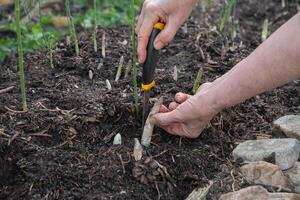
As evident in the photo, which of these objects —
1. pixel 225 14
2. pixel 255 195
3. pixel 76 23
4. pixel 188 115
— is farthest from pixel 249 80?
pixel 76 23

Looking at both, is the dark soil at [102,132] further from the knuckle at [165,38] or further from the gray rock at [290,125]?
the knuckle at [165,38]

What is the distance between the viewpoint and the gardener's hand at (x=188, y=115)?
154 centimetres

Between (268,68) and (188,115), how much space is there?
304mm

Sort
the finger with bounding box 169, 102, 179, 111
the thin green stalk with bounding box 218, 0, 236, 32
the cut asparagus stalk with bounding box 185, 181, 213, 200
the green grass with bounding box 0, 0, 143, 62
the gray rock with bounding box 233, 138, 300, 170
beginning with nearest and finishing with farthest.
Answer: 1. the cut asparagus stalk with bounding box 185, 181, 213, 200
2. the gray rock with bounding box 233, 138, 300, 170
3. the finger with bounding box 169, 102, 179, 111
4. the thin green stalk with bounding box 218, 0, 236, 32
5. the green grass with bounding box 0, 0, 143, 62

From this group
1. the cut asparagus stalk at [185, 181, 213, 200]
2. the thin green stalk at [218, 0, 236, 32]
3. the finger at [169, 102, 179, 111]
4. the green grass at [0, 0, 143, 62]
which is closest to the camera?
the cut asparagus stalk at [185, 181, 213, 200]

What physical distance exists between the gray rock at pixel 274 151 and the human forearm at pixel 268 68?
0.23 metres

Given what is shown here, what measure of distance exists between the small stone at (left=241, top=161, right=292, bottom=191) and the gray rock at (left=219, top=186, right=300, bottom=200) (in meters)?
0.07

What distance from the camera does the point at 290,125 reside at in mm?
1790

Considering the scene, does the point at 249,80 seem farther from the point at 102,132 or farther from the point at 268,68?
the point at 102,132

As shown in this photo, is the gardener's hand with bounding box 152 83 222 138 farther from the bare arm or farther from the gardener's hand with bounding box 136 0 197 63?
the gardener's hand with bounding box 136 0 197 63

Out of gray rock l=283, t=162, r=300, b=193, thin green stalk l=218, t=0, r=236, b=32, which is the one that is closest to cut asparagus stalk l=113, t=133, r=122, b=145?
gray rock l=283, t=162, r=300, b=193

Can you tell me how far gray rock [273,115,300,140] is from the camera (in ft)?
5.75

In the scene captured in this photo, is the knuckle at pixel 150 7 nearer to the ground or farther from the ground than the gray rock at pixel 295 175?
farther from the ground

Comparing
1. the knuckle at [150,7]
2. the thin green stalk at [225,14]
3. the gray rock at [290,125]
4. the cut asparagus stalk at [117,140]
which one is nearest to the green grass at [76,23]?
the thin green stalk at [225,14]
